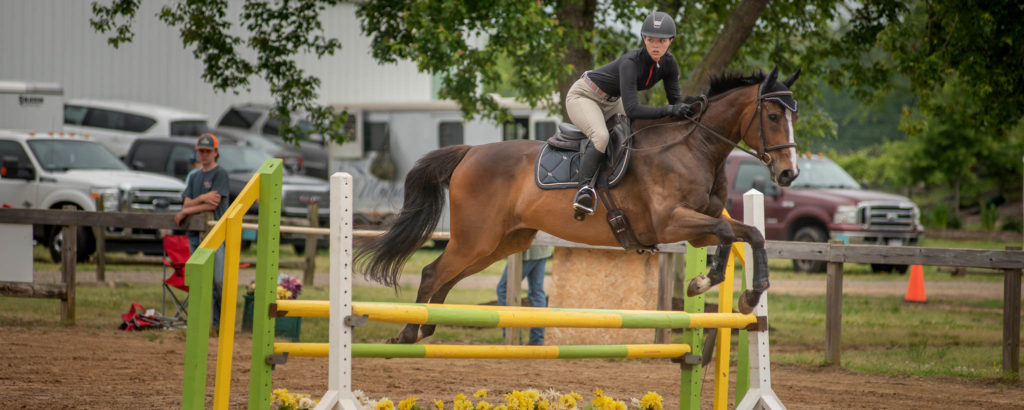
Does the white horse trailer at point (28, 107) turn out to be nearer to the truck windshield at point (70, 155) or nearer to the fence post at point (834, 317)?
the truck windshield at point (70, 155)

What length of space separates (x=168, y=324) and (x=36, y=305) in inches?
101

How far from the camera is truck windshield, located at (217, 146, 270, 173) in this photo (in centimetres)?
1809

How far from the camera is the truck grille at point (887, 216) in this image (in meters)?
16.6

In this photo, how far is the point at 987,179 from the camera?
101 feet

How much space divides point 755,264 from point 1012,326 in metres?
3.92

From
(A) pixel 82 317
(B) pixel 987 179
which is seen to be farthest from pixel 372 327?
(B) pixel 987 179

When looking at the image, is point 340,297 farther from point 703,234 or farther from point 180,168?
point 180,168

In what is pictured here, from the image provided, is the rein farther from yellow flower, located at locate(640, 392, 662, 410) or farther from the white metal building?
the white metal building

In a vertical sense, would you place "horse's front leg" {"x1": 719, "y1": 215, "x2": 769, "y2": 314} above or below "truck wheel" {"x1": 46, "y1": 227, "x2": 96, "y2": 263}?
above

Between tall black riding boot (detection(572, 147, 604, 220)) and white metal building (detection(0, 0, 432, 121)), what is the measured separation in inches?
786

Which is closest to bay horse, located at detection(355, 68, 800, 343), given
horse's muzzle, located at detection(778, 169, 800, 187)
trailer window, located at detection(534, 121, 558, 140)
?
horse's muzzle, located at detection(778, 169, 800, 187)

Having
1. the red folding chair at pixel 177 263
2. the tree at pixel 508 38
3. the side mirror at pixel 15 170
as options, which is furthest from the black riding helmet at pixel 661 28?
the side mirror at pixel 15 170

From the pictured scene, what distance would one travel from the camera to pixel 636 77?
5.27 m

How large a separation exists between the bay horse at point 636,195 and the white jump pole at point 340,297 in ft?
4.32
